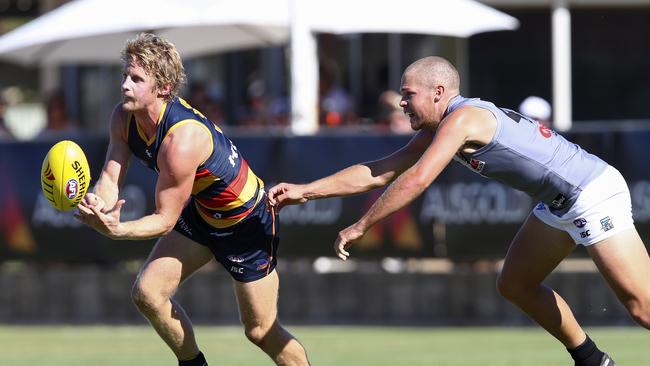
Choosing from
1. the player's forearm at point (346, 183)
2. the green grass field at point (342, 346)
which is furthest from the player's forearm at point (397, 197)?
the green grass field at point (342, 346)

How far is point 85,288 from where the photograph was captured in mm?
15523

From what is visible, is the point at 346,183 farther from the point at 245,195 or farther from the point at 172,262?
the point at 172,262

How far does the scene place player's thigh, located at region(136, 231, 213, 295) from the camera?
8.62 m

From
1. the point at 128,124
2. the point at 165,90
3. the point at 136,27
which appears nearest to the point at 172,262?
the point at 128,124

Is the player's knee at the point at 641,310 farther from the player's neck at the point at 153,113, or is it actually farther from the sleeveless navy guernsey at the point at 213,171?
the player's neck at the point at 153,113

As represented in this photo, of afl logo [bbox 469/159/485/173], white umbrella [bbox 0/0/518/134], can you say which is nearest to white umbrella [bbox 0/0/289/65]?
white umbrella [bbox 0/0/518/134]

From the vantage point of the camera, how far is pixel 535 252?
8711 millimetres

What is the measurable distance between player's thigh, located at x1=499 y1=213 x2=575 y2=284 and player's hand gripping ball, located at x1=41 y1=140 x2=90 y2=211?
2.69 metres

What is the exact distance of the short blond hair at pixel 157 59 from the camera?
8.18 meters

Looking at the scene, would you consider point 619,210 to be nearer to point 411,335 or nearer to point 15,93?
point 411,335

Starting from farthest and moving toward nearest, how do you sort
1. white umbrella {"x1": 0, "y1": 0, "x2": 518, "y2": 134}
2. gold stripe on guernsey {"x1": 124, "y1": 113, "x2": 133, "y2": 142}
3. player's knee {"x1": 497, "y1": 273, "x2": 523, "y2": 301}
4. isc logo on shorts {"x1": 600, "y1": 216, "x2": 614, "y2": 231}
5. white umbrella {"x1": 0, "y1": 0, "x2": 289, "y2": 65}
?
white umbrella {"x1": 0, "y1": 0, "x2": 289, "y2": 65} → white umbrella {"x1": 0, "y1": 0, "x2": 518, "y2": 134} → player's knee {"x1": 497, "y1": 273, "x2": 523, "y2": 301} → gold stripe on guernsey {"x1": 124, "y1": 113, "x2": 133, "y2": 142} → isc logo on shorts {"x1": 600, "y1": 216, "x2": 614, "y2": 231}

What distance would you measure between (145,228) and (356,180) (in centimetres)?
143

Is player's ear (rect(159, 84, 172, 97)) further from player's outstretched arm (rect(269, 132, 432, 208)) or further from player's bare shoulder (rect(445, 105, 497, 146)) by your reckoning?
player's bare shoulder (rect(445, 105, 497, 146))

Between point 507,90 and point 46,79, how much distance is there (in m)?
7.75
